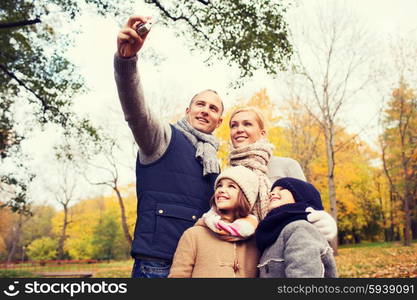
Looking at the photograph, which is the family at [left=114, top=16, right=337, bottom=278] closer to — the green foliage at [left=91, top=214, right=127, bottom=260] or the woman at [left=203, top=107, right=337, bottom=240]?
the woman at [left=203, top=107, right=337, bottom=240]

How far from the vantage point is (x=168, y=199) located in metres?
2.41

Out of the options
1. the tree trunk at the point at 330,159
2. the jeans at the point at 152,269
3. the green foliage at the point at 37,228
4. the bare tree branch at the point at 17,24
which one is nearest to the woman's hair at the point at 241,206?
the jeans at the point at 152,269

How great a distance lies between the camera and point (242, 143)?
9.50ft

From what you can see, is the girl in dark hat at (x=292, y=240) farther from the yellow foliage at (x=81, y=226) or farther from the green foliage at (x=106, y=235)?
the green foliage at (x=106, y=235)

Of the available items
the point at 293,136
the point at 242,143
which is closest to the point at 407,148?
the point at 293,136

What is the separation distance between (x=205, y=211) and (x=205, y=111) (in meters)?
0.72

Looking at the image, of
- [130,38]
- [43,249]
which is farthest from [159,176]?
[43,249]

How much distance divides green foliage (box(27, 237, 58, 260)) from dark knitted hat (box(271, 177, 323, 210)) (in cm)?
5209

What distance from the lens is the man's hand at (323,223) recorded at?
2.16 m

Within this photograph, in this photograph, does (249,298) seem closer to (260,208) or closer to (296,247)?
(296,247)

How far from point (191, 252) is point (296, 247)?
2.11 feet

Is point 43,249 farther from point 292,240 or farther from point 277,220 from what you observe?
point 292,240

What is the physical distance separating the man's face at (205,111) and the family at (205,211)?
7 centimetres

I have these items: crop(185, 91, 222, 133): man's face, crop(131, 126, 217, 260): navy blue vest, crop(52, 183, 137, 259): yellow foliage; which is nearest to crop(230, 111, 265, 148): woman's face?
crop(185, 91, 222, 133): man's face
